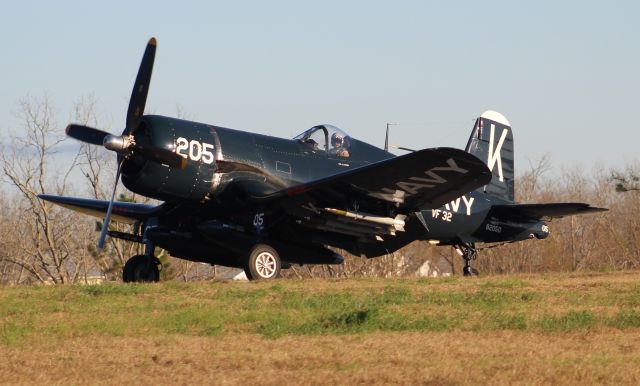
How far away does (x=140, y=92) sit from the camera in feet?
54.5

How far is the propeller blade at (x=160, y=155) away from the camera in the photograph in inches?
649

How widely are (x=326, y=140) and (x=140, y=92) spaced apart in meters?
3.69

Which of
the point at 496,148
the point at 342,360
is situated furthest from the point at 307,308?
the point at 496,148

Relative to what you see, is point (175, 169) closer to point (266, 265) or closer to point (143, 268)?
point (266, 265)

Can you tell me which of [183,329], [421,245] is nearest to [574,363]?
[183,329]

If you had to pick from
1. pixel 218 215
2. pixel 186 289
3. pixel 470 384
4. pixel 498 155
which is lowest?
pixel 470 384

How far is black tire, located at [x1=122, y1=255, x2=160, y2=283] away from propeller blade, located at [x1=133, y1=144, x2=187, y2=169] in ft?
8.64

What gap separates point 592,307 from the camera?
13188 millimetres

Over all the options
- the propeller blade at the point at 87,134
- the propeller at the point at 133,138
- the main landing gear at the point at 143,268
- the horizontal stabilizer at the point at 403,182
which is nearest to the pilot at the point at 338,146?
the horizontal stabilizer at the point at 403,182

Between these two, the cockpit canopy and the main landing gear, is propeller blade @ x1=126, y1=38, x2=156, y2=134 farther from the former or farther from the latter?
the cockpit canopy

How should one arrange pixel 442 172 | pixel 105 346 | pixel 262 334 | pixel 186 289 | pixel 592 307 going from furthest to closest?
pixel 442 172 < pixel 186 289 < pixel 592 307 < pixel 262 334 < pixel 105 346

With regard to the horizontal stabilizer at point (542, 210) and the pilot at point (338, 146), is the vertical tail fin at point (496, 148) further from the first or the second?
the pilot at point (338, 146)

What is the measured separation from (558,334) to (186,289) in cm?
561

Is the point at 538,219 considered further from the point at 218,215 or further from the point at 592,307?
the point at 592,307
